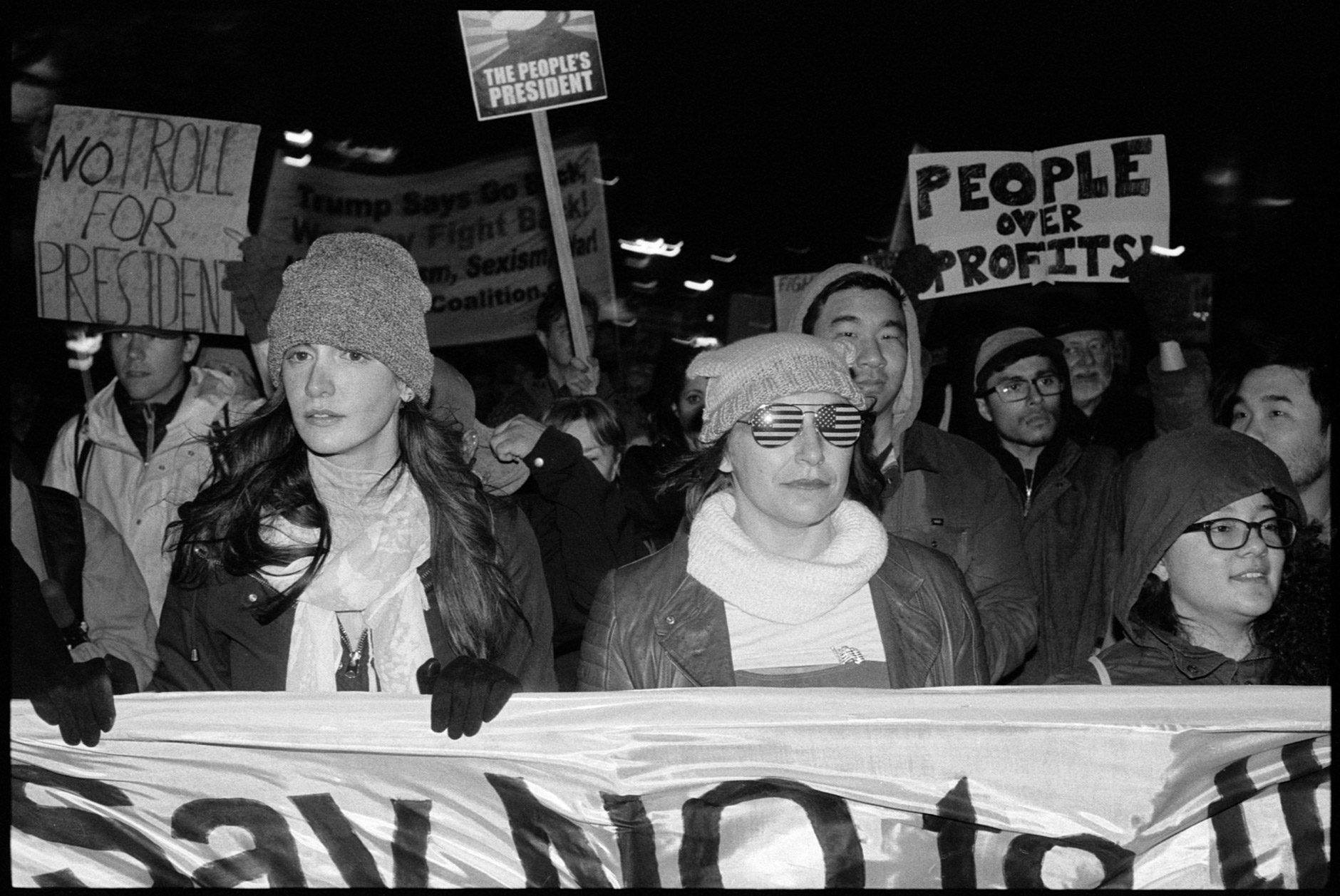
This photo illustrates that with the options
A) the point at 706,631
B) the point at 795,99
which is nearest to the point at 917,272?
the point at 706,631

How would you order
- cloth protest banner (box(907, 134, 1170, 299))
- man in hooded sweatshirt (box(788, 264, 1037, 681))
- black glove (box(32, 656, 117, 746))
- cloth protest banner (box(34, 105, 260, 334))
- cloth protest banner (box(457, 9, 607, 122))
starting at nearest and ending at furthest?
1. black glove (box(32, 656, 117, 746))
2. man in hooded sweatshirt (box(788, 264, 1037, 681))
3. cloth protest banner (box(34, 105, 260, 334))
4. cloth protest banner (box(907, 134, 1170, 299))
5. cloth protest banner (box(457, 9, 607, 122))

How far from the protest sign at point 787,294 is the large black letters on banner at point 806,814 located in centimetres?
414

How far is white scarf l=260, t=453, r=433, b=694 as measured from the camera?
297 centimetres

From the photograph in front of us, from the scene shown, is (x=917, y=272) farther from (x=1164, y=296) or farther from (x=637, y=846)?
(x=637, y=846)

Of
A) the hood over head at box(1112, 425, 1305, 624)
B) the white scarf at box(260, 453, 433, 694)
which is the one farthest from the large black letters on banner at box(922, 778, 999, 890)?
the white scarf at box(260, 453, 433, 694)

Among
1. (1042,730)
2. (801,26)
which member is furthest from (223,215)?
(801,26)

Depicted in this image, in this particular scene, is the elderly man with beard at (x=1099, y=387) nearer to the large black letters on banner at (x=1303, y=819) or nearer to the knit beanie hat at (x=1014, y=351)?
the knit beanie hat at (x=1014, y=351)

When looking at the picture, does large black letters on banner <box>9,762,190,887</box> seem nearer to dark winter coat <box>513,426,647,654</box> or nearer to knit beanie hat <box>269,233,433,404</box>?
knit beanie hat <box>269,233,433,404</box>

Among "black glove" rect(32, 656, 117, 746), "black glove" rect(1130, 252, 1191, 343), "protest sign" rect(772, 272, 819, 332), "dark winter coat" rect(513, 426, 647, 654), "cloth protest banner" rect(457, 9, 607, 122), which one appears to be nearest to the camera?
"black glove" rect(32, 656, 117, 746)

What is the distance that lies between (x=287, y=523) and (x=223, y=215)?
2.87m

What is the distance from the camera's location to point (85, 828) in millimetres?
2732

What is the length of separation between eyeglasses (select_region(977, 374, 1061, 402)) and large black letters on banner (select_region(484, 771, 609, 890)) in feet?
8.12

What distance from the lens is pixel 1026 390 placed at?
15.1 feet

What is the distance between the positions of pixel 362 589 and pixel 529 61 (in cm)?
335
